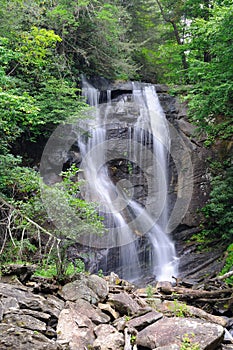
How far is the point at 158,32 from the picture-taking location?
17984 millimetres

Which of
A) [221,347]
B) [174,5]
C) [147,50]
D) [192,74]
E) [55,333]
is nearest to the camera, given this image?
[55,333]

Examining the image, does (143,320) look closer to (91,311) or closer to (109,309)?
(109,309)

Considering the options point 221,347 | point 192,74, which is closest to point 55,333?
point 221,347

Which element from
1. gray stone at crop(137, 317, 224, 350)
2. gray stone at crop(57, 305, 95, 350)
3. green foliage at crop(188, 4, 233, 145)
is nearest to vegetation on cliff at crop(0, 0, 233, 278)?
green foliage at crop(188, 4, 233, 145)

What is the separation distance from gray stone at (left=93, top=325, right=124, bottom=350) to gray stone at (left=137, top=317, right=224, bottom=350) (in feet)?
1.02

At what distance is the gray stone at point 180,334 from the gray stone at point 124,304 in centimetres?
66

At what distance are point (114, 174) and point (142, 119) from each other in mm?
2916

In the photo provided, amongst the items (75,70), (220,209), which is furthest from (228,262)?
(75,70)

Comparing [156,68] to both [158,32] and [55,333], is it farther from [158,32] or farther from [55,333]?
[55,333]

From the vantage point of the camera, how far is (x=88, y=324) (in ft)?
13.5

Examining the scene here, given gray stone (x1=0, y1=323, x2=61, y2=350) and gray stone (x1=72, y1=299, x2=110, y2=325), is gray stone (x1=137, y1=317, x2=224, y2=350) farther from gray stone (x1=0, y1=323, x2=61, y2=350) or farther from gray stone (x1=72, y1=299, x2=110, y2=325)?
gray stone (x1=0, y1=323, x2=61, y2=350)

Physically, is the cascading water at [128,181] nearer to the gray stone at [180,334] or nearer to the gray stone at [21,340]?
the gray stone at [180,334]

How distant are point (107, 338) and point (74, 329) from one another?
0.44m

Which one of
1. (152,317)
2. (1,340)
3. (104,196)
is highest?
(104,196)
